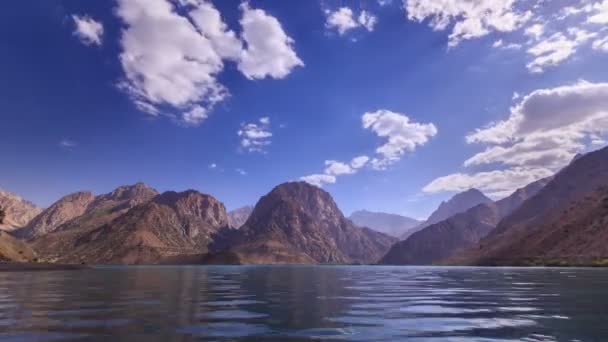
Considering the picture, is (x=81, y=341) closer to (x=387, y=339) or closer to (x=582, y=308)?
(x=387, y=339)

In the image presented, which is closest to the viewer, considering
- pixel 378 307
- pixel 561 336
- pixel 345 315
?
pixel 561 336

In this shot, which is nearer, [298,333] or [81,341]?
[81,341]

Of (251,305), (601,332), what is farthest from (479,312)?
(251,305)

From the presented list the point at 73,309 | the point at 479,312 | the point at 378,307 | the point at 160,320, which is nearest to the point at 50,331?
the point at 160,320

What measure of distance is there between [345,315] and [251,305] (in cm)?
806

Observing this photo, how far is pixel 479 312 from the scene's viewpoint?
77.5ft

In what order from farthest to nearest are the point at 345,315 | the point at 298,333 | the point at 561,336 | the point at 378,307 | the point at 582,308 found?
the point at 378,307
the point at 582,308
the point at 345,315
the point at 298,333
the point at 561,336

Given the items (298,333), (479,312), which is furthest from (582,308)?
(298,333)

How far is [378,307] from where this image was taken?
2612 cm

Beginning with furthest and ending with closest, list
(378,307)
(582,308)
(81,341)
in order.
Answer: (378,307) < (582,308) < (81,341)

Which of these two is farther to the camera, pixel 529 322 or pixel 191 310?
pixel 191 310

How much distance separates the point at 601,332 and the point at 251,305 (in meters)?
19.4

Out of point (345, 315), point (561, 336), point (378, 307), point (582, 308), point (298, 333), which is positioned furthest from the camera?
point (378, 307)

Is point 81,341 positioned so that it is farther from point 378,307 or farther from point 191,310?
point 378,307
